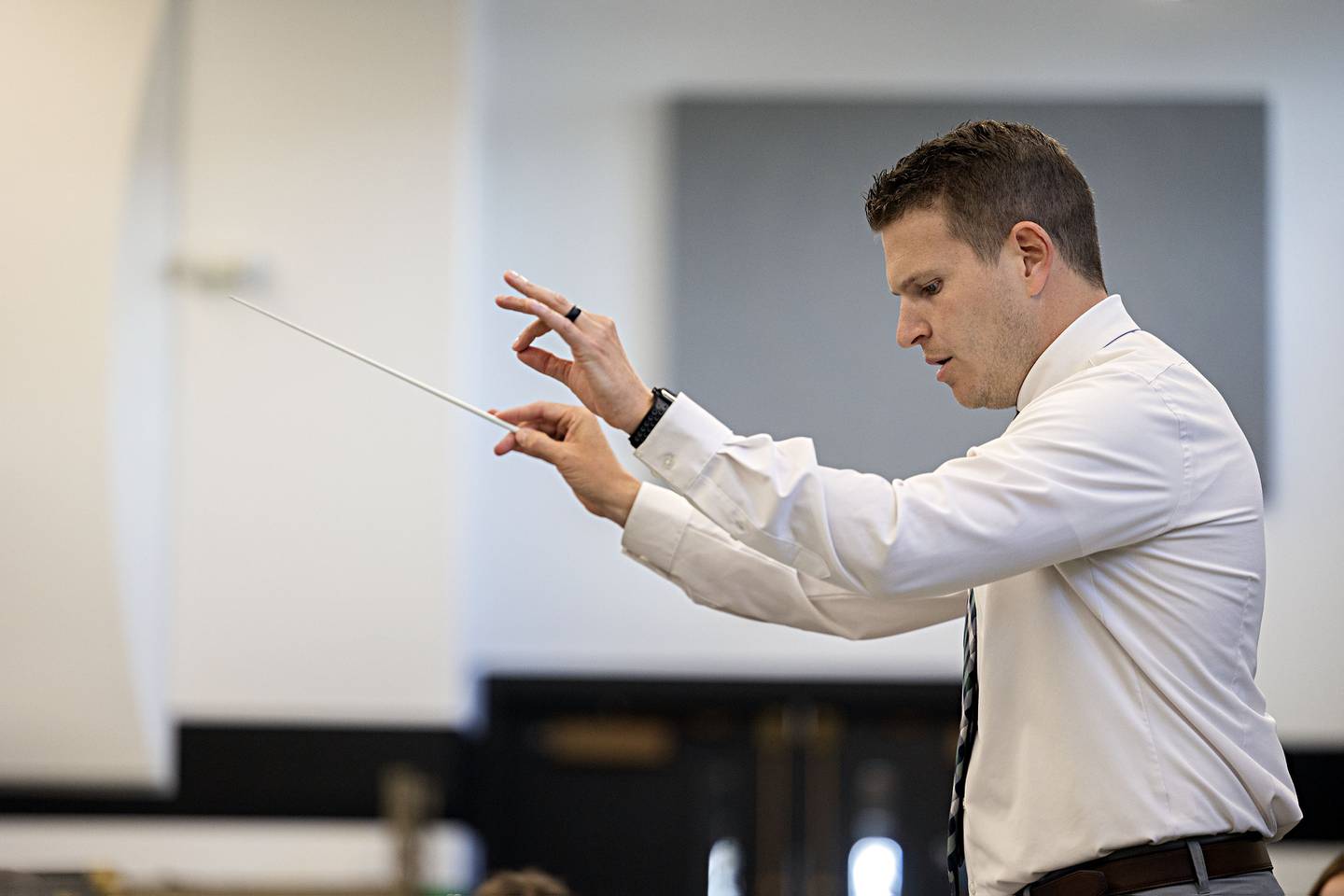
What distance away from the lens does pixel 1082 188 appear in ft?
5.61

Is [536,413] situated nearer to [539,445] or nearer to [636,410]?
[539,445]

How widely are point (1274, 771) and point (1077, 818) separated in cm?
22

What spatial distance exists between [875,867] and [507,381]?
1984 mm

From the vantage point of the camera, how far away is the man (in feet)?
4.73

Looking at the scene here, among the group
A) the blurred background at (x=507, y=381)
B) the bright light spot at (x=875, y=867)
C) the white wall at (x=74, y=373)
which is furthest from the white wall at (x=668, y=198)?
the white wall at (x=74, y=373)

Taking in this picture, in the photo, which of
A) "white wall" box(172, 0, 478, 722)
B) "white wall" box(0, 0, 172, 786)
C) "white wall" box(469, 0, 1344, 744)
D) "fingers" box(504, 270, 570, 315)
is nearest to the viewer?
"fingers" box(504, 270, 570, 315)

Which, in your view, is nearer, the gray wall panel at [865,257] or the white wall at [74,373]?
the white wall at [74,373]

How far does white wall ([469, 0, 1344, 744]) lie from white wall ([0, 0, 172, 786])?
1099mm

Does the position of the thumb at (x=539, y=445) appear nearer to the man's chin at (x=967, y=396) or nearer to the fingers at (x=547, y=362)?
the fingers at (x=547, y=362)

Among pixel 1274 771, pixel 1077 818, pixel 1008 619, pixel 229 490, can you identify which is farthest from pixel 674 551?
pixel 229 490

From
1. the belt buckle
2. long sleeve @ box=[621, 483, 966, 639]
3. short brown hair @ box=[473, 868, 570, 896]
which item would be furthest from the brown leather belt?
short brown hair @ box=[473, 868, 570, 896]

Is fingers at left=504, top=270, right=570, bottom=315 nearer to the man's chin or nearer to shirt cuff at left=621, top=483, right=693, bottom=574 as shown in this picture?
shirt cuff at left=621, top=483, right=693, bottom=574

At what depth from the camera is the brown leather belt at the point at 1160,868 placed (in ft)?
4.75

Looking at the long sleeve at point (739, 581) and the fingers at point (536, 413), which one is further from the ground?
the fingers at point (536, 413)
